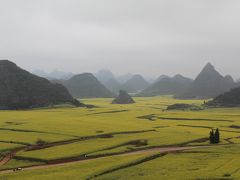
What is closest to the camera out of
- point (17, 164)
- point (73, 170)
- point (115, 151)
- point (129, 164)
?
point (73, 170)

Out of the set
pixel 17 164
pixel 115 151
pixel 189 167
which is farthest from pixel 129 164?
pixel 17 164

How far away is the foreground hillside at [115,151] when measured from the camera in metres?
44.6

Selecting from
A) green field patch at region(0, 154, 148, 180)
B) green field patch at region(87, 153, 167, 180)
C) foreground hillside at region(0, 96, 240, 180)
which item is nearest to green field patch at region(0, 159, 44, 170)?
foreground hillside at region(0, 96, 240, 180)

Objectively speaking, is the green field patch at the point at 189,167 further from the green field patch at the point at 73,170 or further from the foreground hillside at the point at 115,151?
the green field patch at the point at 73,170

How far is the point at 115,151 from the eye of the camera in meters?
59.1

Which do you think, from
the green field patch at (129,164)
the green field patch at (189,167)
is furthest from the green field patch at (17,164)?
the green field patch at (189,167)

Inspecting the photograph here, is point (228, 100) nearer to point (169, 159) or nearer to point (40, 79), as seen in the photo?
point (40, 79)

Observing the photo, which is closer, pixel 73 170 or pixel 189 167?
pixel 73 170

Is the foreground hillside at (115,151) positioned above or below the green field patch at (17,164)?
above

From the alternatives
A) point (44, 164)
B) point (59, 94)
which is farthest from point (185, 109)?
point (44, 164)

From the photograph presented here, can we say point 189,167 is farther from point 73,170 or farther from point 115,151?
point 115,151

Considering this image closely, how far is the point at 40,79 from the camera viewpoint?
524 feet

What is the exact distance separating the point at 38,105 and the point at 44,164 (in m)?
94.2

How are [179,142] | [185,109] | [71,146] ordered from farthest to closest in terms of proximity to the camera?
[185,109] < [179,142] < [71,146]
